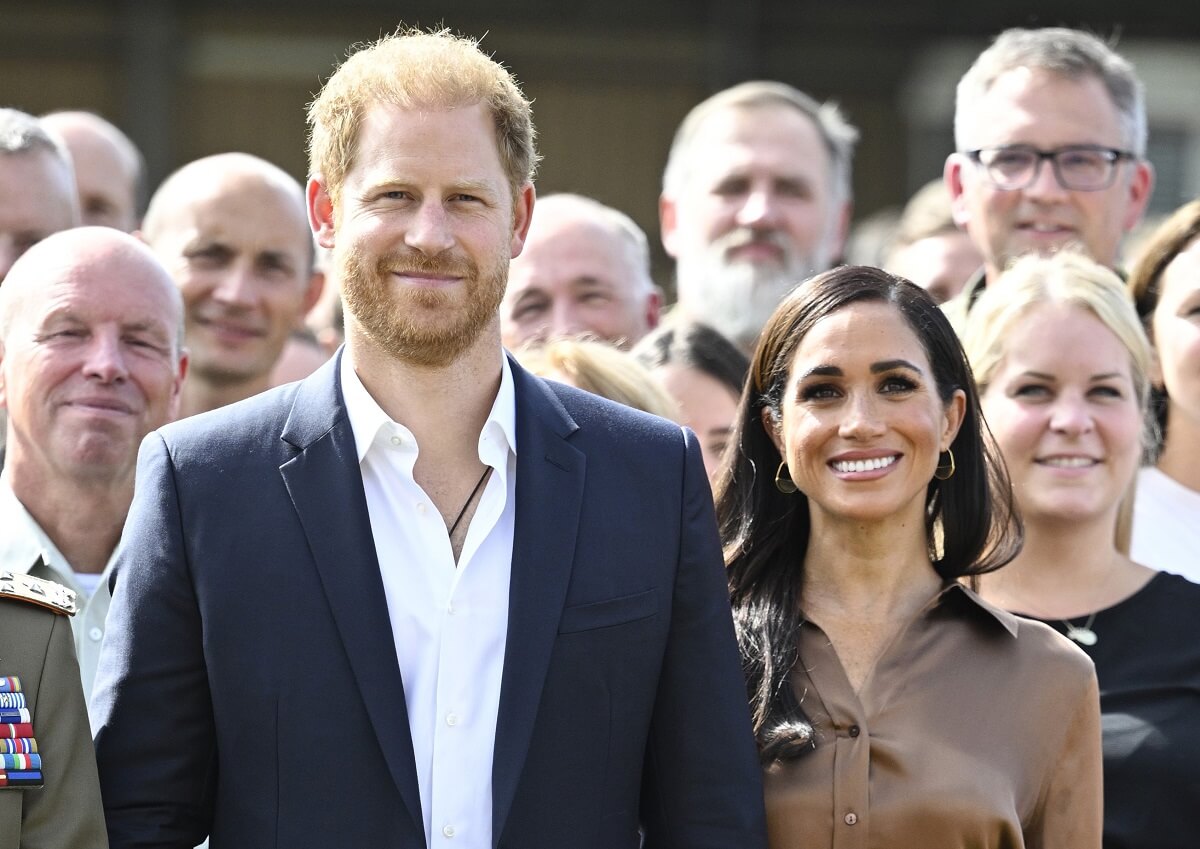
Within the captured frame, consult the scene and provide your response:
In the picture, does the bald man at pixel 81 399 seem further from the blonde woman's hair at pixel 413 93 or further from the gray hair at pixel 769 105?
the gray hair at pixel 769 105

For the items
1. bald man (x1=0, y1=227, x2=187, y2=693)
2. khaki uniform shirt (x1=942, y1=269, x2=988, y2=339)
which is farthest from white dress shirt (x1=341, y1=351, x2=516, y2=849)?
khaki uniform shirt (x1=942, y1=269, x2=988, y2=339)

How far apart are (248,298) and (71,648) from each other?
7.46ft

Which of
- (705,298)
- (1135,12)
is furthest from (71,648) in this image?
(1135,12)

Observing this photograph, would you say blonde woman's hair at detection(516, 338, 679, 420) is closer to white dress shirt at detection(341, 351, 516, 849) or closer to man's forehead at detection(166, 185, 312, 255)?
white dress shirt at detection(341, 351, 516, 849)

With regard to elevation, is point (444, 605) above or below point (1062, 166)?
below

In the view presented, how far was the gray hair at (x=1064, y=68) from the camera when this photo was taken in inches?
187

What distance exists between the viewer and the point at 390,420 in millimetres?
2820

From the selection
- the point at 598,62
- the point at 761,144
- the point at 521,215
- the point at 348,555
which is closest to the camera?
→ the point at 348,555

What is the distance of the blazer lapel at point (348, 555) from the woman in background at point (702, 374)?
5.16 feet

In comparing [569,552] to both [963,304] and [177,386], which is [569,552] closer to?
[177,386]

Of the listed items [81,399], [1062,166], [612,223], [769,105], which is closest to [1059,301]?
[1062,166]

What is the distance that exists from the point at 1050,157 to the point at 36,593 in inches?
117

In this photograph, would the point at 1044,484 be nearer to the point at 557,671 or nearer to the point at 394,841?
the point at 557,671

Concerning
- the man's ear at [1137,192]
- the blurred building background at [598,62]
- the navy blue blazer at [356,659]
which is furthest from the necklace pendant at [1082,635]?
the blurred building background at [598,62]
